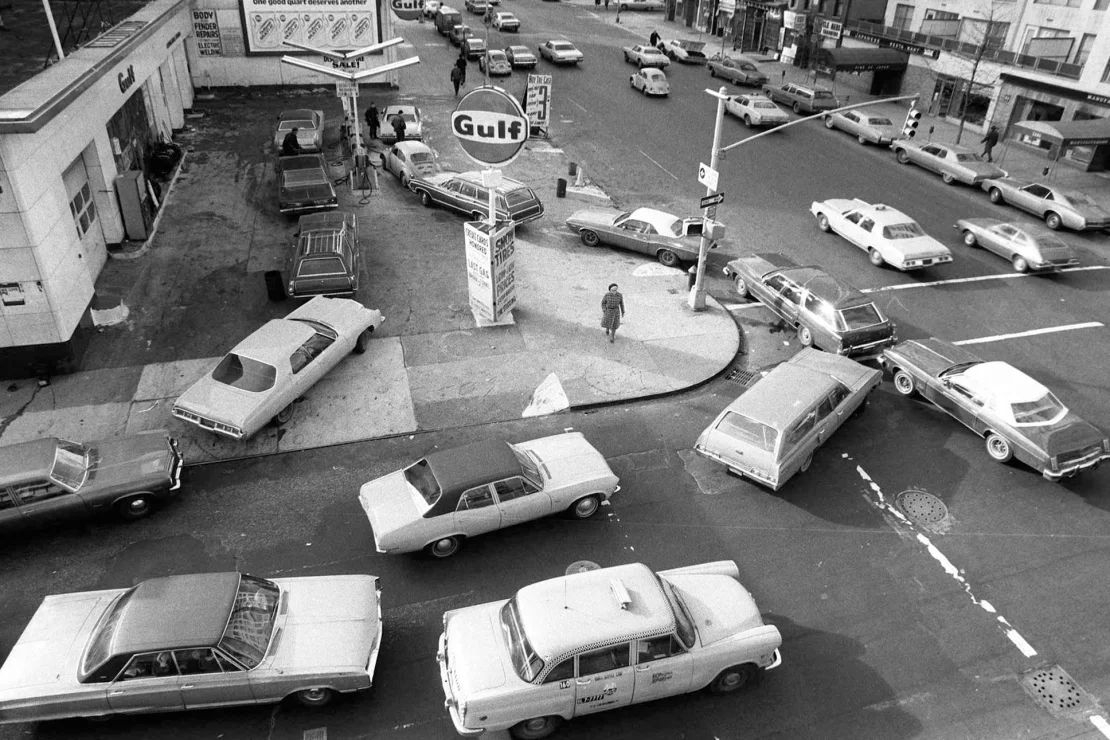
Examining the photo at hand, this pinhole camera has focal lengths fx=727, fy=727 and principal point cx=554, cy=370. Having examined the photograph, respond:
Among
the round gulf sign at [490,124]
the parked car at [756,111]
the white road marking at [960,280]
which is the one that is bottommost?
the white road marking at [960,280]

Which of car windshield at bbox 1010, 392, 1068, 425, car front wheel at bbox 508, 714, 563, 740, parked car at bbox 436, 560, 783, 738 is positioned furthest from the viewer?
car windshield at bbox 1010, 392, 1068, 425

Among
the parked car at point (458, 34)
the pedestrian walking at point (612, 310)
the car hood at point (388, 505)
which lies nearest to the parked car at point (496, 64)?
the parked car at point (458, 34)

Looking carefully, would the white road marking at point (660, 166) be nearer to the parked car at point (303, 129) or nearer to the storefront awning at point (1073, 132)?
the parked car at point (303, 129)

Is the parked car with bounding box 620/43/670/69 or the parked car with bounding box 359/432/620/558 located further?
the parked car with bounding box 620/43/670/69

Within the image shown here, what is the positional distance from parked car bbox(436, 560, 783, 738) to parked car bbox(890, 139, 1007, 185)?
974 inches

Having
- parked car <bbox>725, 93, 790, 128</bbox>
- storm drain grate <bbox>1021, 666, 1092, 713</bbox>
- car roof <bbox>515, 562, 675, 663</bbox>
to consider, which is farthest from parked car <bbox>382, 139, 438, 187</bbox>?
storm drain grate <bbox>1021, 666, 1092, 713</bbox>

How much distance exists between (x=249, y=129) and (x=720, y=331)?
2330cm

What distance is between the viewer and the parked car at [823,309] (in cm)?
1647

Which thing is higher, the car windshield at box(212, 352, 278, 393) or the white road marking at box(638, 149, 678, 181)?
the car windshield at box(212, 352, 278, 393)

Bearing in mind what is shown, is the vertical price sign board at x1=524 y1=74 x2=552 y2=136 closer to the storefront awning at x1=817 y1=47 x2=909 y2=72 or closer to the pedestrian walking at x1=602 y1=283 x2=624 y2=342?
the pedestrian walking at x1=602 y1=283 x2=624 y2=342

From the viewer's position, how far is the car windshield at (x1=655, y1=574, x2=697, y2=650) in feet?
29.8

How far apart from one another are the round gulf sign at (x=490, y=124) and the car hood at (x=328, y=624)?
10620 millimetres

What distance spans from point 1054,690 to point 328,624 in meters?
9.76

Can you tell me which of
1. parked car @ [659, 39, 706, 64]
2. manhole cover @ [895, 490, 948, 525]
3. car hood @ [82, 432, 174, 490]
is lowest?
manhole cover @ [895, 490, 948, 525]
